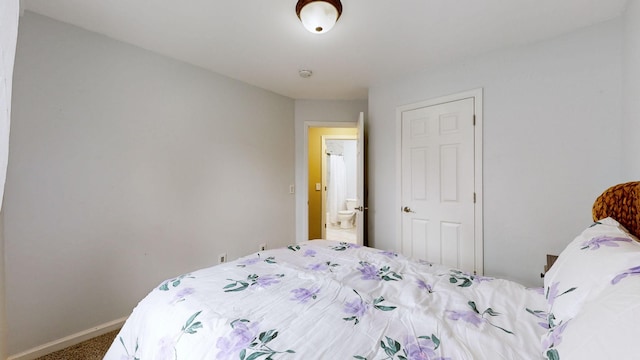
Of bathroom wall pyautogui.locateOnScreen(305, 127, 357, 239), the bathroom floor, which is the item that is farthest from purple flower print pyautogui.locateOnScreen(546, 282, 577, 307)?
the bathroom floor

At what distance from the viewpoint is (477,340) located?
2.73 ft

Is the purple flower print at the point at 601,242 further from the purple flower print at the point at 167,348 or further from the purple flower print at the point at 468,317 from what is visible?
the purple flower print at the point at 167,348

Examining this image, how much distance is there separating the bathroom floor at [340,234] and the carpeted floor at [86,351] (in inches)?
149

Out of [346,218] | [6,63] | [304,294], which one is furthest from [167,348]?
[346,218]

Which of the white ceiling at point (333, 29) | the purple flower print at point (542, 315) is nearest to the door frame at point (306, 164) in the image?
the white ceiling at point (333, 29)

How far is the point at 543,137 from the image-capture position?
6.81 ft

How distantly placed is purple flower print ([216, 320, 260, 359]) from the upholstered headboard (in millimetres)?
1581

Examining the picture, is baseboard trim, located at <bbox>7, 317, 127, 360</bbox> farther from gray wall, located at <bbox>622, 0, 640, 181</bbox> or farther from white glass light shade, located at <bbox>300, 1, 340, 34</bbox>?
gray wall, located at <bbox>622, 0, 640, 181</bbox>

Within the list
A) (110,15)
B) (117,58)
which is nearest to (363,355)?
(110,15)

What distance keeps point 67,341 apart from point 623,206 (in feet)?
11.2

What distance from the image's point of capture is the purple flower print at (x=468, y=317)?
3.10 ft

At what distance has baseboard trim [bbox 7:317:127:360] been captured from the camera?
1.71m

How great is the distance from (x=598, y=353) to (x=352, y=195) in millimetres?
6218

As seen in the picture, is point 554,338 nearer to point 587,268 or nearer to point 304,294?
point 587,268
